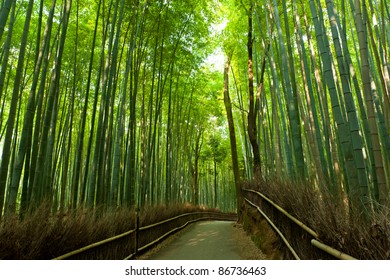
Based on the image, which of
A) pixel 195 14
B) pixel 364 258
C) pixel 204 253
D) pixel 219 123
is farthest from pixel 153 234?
pixel 219 123

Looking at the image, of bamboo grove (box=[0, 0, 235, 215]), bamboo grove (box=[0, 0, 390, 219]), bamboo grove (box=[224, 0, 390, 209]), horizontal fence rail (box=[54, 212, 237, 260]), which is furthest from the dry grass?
bamboo grove (box=[0, 0, 235, 215])

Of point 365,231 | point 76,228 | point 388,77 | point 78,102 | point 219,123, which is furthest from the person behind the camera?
point 219,123

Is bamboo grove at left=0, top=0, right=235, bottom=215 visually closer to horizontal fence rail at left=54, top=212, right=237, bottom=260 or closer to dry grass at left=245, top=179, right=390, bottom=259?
horizontal fence rail at left=54, top=212, right=237, bottom=260

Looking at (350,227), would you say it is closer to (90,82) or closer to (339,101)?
(339,101)

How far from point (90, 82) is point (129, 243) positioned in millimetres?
5761

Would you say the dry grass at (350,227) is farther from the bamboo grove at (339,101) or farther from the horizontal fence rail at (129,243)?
the horizontal fence rail at (129,243)

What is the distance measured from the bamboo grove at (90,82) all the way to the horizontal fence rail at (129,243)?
636mm

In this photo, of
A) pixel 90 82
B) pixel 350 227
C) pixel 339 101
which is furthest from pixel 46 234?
pixel 90 82

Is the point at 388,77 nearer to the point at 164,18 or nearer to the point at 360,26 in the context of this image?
the point at 360,26

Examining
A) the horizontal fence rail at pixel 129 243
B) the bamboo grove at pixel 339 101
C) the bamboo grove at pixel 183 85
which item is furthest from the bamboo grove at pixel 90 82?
the bamboo grove at pixel 339 101

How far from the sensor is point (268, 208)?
450 centimetres

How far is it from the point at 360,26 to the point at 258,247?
368 cm

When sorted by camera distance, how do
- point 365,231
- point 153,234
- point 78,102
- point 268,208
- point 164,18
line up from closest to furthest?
point 365,231, point 268,208, point 153,234, point 164,18, point 78,102

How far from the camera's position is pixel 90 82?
27.8ft
